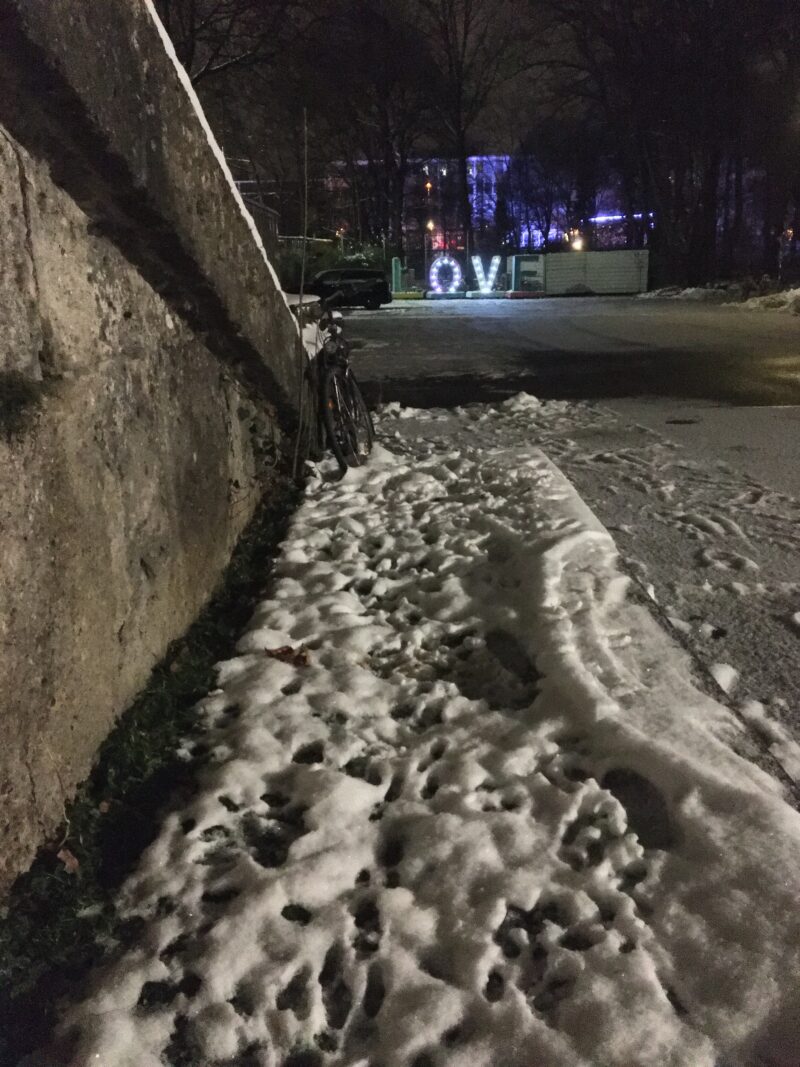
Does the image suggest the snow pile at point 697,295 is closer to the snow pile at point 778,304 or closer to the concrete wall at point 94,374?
the snow pile at point 778,304

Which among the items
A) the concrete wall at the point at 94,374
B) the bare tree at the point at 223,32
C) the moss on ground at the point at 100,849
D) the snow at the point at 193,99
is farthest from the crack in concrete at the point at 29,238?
the bare tree at the point at 223,32

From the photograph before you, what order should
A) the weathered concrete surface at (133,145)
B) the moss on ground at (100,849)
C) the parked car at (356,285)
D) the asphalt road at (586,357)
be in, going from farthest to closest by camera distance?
the parked car at (356,285) < the asphalt road at (586,357) < the weathered concrete surface at (133,145) < the moss on ground at (100,849)

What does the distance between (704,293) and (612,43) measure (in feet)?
40.8

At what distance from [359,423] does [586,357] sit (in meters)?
7.46

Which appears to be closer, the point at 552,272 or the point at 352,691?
the point at 352,691

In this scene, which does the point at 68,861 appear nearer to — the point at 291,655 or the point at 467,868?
the point at 467,868

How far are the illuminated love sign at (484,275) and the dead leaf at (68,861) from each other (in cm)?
4036

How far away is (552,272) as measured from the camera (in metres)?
37.5

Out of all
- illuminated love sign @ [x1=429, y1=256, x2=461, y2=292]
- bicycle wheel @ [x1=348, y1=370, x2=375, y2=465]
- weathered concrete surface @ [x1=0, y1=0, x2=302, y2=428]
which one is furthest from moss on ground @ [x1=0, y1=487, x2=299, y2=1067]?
illuminated love sign @ [x1=429, y1=256, x2=461, y2=292]

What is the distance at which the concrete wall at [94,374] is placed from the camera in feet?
7.30

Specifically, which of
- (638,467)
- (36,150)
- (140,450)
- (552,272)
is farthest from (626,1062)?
(552,272)

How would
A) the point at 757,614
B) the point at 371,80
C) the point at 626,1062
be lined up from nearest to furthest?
the point at 626,1062 < the point at 757,614 < the point at 371,80

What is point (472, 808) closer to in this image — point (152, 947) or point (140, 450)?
point (152, 947)

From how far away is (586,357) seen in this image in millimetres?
12867
